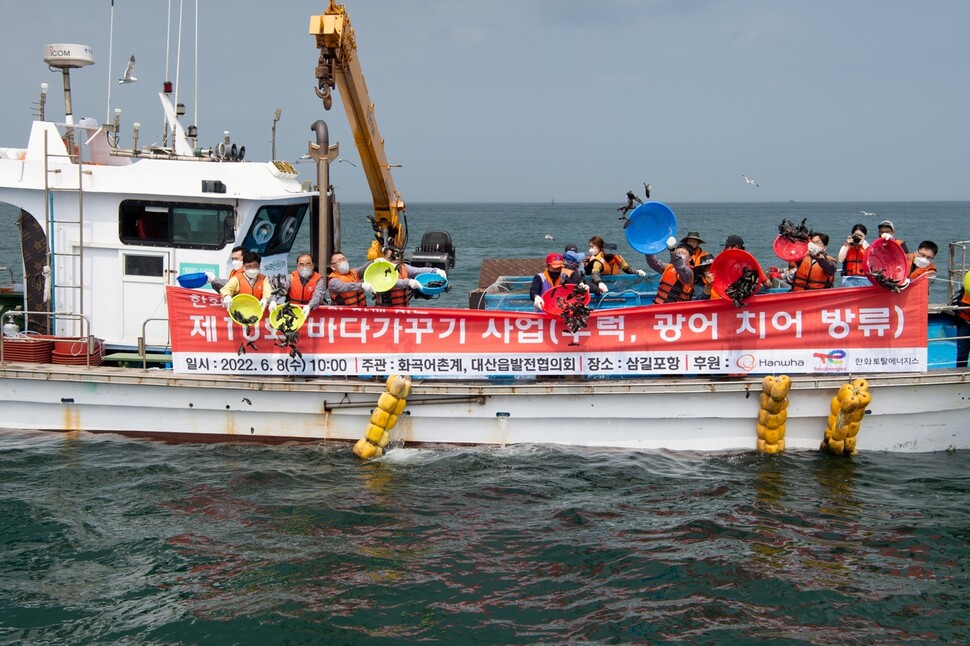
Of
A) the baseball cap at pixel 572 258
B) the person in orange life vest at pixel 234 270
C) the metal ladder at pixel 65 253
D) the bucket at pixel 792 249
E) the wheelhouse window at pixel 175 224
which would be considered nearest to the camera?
the person in orange life vest at pixel 234 270

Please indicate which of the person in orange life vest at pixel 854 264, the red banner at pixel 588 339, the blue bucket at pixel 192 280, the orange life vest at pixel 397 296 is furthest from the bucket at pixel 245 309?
the person in orange life vest at pixel 854 264

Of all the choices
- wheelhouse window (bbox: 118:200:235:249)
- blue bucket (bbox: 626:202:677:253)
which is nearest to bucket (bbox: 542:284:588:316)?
blue bucket (bbox: 626:202:677:253)

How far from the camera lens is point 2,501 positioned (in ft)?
33.6

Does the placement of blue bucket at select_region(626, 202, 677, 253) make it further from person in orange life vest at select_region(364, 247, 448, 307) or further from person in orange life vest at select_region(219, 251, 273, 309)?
person in orange life vest at select_region(219, 251, 273, 309)

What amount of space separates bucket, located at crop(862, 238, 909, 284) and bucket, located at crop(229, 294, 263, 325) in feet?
23.1

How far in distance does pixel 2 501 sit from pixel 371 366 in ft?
14.0

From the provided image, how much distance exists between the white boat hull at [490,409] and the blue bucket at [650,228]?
1.60 meters

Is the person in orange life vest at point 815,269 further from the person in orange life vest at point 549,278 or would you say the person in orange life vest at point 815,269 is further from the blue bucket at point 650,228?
the person in orange life vest at point 549,278

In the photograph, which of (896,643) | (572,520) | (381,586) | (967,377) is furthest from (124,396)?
(967,377)

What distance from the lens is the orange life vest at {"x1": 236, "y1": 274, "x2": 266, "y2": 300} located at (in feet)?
36.7

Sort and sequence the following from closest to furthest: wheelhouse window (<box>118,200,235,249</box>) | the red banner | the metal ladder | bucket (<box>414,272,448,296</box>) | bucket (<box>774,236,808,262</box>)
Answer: the red banner, bucket (<box>774,236,808,262</box>), bucket (<box>414,272,448,296</box>), the metal ladder, wheelhouse window (<box>118,200,235,249</box>)

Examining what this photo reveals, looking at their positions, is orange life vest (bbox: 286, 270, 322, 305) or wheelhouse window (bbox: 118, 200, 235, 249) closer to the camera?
orange life vest (bbox: 286, 270, 322, 305)

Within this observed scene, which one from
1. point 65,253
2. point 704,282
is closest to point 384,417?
point 704,282

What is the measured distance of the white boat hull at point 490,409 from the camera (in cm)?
1102
